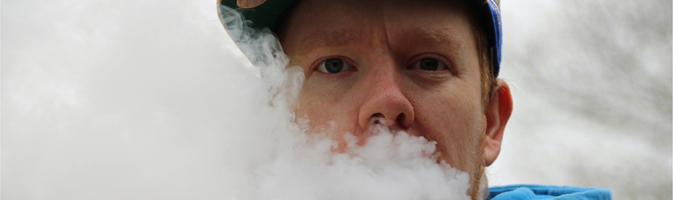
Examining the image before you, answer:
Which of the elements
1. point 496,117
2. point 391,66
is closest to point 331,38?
point 391,66

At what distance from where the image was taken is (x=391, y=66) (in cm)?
153

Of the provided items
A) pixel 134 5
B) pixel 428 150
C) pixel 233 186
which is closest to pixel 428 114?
pixel 428 150

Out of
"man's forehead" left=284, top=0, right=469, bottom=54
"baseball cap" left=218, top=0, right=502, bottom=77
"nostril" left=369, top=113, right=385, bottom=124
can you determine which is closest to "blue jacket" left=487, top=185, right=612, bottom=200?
"baseball cap" left=218, top=0, right=502, bottom=77

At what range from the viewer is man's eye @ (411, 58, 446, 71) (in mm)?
1644

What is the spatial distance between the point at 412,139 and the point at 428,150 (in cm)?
8

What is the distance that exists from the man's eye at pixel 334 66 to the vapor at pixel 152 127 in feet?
0.95

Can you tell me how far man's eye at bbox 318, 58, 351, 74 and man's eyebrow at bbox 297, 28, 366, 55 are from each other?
6cm

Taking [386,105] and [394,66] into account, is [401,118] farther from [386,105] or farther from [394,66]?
[394,66]

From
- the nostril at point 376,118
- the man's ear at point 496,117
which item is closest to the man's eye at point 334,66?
the nostril at point 376,118

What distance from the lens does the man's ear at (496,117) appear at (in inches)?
76.3

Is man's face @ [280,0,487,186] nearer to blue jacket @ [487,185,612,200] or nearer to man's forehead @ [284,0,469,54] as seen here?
man's forehead @ [284,0,469,54]

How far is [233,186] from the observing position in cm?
118

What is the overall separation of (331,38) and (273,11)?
12.2 inches

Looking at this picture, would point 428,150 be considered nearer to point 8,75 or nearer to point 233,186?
point 233,186
